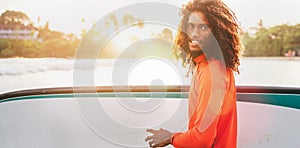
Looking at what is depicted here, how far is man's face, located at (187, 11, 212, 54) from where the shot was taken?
→ 140cm

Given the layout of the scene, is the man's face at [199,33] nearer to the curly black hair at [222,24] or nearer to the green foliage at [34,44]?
the curly black hair at [222,24]

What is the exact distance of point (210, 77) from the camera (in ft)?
4.34

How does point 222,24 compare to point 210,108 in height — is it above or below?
above

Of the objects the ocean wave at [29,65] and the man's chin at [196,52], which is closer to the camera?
the man's chin at [196,52]

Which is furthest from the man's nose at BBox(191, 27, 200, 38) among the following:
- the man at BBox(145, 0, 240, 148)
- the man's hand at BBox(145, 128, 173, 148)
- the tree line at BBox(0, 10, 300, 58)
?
the tree line at BBox(0, 10, 300, 58)

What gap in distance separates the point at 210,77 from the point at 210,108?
110 mm

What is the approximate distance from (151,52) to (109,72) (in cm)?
49

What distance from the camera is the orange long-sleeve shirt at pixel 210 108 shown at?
4.29ft

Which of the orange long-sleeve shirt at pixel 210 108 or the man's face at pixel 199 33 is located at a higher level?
the man's face at pixel 199 33

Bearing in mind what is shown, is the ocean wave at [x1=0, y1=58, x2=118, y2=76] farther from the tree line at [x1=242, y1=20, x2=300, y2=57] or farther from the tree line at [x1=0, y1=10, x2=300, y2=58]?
the tree line at [x1=242, y1=20, x2=300, y2=57]

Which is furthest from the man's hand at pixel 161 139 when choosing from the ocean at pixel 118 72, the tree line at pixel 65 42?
the tree line at pixel 65 42

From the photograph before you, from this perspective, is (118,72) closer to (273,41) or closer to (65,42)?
(65,42)

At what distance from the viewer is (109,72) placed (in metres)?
2.75

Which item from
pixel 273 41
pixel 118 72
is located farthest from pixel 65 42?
pixel 273 41
